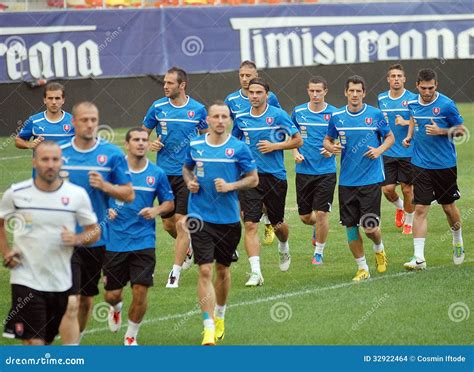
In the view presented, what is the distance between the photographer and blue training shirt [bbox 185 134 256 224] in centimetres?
1271

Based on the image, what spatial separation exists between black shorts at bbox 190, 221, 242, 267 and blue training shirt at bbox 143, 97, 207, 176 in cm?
391

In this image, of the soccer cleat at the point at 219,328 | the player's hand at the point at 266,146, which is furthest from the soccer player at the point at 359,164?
the soccer cleat at the point at 219,328

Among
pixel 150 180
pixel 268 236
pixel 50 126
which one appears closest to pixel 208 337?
pixel 150 180

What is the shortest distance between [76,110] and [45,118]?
4963mm

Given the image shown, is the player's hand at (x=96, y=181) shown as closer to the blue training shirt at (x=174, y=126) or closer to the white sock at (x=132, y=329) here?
the white sock at (x=132, y=329)

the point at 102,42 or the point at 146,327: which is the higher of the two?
the point at 102,42

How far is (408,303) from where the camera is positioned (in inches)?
556

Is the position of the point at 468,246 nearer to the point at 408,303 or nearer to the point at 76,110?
the point at 408,303

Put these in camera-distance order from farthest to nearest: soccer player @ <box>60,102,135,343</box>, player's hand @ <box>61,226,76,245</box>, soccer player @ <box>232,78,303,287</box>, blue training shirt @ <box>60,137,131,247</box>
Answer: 1. soccer player @ <box>232,78,303,287</box>
2. blue training shirt @ <box>60,137,131,247</box>
3. soccer player @ <box>60,102,135,343</box>
4. player's hand @ <box>61,226,76,245</box>

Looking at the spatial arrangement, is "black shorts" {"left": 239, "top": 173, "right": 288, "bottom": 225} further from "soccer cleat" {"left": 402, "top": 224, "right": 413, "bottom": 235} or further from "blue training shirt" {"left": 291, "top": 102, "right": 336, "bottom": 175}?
"soccer cleat" {"left": 402, "top": 224, "right": 413, "bottom": 235}

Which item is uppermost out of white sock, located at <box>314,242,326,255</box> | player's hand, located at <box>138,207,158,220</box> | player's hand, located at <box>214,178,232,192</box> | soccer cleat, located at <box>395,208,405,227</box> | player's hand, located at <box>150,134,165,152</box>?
player's hand, located at <box>150,134,165,152</box>

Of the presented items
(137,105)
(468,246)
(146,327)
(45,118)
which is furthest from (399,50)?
(146,327)

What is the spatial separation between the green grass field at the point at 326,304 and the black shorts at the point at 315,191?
784 mm

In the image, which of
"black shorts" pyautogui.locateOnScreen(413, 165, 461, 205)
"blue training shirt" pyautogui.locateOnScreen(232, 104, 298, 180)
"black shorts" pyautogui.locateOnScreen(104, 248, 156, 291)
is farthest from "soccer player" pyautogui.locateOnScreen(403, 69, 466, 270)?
"black shorts" pyautogui.locateOnScreen(104, 248, 156, 291)
